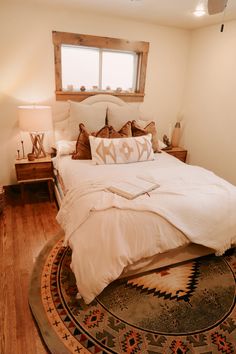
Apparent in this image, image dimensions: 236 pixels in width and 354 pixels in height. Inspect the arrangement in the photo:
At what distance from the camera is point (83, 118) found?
298cm

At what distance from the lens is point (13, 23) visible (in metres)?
2.73

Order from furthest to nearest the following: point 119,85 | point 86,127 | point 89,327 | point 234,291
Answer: point 119,85, point 86,127, point 234,291, point 89,327

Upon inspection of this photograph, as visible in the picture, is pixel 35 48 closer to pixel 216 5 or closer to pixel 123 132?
pixel 123 132

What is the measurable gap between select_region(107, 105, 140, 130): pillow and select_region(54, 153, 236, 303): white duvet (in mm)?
1118

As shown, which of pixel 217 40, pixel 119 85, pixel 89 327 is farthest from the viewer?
pixel 119 85

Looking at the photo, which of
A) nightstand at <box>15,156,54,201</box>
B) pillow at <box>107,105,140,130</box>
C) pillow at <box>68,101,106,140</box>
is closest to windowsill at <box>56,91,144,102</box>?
pillow at <box>68,101,106,140</box>

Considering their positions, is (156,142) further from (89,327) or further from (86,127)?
(89,327)

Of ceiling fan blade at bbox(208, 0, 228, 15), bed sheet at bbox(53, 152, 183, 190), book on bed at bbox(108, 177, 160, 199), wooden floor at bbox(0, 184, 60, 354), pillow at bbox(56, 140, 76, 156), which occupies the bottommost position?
wooden floor at bbox(0, 184, 60, 354)

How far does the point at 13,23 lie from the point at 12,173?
73.6 inches

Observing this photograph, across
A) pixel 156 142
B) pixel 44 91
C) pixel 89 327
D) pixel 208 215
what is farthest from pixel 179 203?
pixel 44 91

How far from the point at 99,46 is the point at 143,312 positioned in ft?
10.4

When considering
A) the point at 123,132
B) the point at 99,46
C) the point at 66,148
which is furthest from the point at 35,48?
the point at 123,132

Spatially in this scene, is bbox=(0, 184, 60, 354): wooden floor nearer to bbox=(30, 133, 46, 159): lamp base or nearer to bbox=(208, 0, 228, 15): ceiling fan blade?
bbox=(30, 133, 46, 159): lamp base

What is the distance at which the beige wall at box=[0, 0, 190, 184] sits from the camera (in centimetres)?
277
